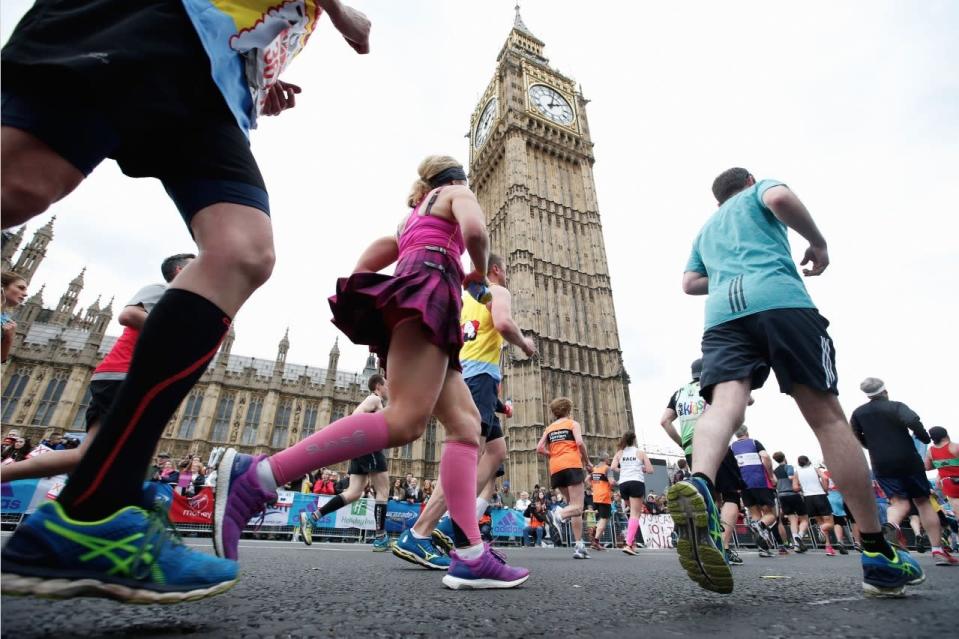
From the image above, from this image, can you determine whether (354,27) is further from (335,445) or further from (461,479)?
(461,479)

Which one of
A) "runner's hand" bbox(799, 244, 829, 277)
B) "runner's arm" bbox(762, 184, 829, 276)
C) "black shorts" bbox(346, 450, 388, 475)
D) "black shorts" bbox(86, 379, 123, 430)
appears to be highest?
"runner's arm" bbox(762, 184, 829, 276)

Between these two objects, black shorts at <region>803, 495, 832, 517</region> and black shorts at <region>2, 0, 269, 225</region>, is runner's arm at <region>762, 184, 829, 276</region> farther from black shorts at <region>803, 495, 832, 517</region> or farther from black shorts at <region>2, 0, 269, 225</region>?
black shorts at <region>803, 495, 832, 517</region>

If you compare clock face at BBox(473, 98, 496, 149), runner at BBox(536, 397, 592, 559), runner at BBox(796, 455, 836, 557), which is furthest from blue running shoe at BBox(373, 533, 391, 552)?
clock face at BBox(473, 98, 496, 149)

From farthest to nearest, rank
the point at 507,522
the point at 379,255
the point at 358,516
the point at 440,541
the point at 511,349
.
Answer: the point at 511,349, the point at 507,522, the point at 358,516, the point at 440,541, the point at 379,255

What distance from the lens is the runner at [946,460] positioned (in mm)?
5051

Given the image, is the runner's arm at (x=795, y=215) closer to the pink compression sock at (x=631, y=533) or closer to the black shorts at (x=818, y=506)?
the pink compression sock at (x=631, y=533)

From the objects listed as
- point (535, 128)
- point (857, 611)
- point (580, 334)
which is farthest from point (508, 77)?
point (857, 611)

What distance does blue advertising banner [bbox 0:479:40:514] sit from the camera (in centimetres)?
708

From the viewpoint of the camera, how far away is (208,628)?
3.22 feet

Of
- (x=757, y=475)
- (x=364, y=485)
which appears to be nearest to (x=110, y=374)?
(x=364, y=485)

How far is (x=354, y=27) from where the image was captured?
5.08ft

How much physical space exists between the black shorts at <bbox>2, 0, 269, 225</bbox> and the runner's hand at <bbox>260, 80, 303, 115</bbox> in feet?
1.84

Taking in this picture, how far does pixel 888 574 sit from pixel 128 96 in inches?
110

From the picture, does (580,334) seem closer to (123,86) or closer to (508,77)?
(508,77)
